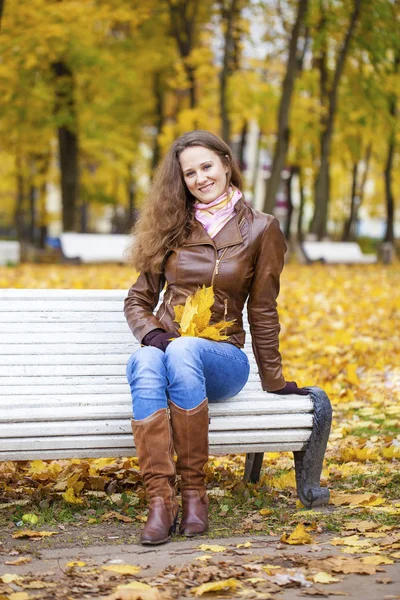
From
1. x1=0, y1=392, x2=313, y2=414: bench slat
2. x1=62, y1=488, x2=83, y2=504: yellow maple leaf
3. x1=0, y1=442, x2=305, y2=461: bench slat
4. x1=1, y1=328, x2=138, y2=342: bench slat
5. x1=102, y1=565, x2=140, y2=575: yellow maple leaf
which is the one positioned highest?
x1=1, y1=328, x2=138, y2=342: bench slat

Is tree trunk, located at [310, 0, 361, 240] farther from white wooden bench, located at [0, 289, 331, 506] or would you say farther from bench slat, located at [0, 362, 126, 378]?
bench slat, located at [0, 362, 126, 378]

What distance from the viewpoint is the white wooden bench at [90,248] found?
20.3 m

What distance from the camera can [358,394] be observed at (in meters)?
6.77

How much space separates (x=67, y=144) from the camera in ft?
75.7

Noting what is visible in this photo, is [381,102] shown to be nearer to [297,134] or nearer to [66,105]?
[297,134]

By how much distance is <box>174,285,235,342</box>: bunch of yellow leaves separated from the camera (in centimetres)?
406

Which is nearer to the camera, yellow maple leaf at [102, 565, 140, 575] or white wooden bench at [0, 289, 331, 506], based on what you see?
yellow maple leaf at [102, 565, 140, 575]

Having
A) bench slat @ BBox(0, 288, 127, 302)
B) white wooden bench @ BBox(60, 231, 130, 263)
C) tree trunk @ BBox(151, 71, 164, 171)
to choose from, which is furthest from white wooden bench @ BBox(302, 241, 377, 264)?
bench slat @ BBox(0, 288, 127, 302)

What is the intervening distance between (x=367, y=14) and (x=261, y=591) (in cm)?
1874


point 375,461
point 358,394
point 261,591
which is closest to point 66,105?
point 358,394

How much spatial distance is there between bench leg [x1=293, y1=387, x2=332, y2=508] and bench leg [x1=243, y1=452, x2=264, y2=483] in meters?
0.38

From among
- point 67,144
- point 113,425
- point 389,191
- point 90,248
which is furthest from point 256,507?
point 389,191

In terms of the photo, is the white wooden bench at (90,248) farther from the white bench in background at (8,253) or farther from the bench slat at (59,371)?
the bench slat at (59,371)

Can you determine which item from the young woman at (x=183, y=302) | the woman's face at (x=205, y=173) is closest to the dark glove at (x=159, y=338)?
the young woman at (x=183, y=302)
